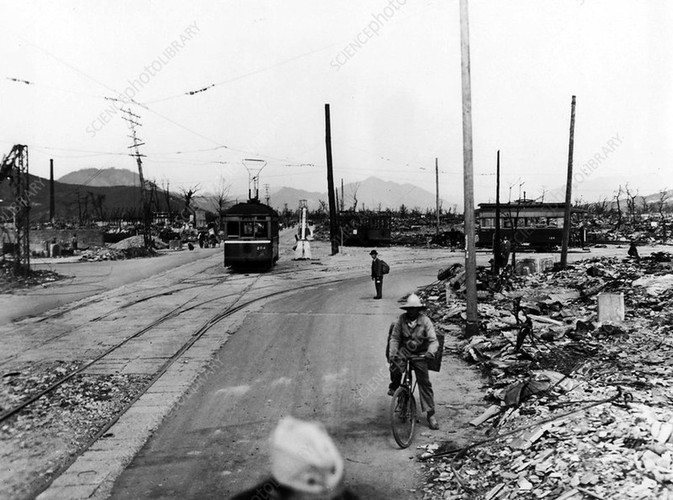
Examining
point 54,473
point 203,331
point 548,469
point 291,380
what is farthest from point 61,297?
point 548,469

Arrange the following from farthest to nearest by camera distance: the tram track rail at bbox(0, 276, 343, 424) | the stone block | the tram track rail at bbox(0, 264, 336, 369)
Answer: the stone block
the tram track rail at bbox(0, 264, 336, 369)
the tram track rail at bbox(0, 276, 343, 424)

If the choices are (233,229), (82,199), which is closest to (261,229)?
(233,229)

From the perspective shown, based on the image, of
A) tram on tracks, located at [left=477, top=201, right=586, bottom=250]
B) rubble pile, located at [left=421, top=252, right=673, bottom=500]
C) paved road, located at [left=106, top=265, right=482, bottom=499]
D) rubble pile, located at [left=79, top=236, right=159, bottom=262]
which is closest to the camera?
rubble pile, located at [left=421, top=252, right=673, bottom=500]

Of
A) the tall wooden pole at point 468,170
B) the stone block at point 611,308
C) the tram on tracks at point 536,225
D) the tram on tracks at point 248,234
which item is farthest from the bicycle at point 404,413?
the tram on tracks at point 536,225

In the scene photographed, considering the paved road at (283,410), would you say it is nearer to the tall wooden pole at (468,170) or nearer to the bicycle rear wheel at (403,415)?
the bicycle rear wheel at (403,415)

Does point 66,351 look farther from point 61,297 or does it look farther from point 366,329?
point 61,297

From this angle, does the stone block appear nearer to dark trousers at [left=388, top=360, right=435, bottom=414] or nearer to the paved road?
the paved road

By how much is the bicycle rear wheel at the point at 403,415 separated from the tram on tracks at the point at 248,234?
59.0ft

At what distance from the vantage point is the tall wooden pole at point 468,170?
11.4 metres

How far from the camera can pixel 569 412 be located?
620 centimetres

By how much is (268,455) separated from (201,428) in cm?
122

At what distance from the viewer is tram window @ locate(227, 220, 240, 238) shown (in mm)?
23609

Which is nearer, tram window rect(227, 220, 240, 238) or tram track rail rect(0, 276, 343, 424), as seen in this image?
tram track rail rect(0, 276, 343, 424)

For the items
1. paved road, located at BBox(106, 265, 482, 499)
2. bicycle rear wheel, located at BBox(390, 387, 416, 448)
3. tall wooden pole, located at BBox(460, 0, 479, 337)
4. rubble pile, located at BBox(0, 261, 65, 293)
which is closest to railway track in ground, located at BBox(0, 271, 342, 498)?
paved road, located at BBox(106, 265, 482, 499)
